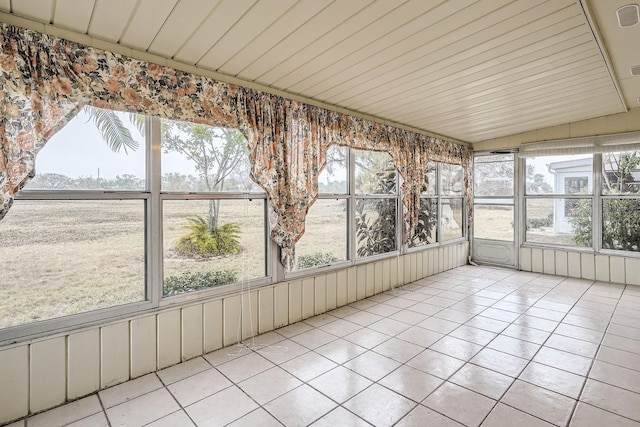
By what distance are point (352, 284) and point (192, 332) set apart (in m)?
1.97

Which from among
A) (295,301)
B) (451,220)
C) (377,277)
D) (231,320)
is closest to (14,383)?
(231,320)

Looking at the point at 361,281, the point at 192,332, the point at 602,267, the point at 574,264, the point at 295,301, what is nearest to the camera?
the point at 192,332

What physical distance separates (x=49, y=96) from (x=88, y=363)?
1.71 meters

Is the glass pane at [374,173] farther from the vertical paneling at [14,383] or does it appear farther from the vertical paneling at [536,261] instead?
the vertical paneling at [14,383]

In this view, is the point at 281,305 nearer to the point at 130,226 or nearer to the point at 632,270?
the point at 130,226

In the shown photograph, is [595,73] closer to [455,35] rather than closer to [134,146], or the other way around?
[455,35]

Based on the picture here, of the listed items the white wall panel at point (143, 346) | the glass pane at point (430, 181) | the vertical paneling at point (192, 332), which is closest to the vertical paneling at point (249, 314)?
the vertical paneling at point (192, 332)

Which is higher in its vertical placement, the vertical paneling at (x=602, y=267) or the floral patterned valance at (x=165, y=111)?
the floral patterned valance at (x=165, y=111)

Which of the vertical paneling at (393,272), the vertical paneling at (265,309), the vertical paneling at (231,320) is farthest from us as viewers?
the vertical paneling at (393,272)

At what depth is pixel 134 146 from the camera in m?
2.48

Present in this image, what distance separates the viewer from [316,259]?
373 centimetres

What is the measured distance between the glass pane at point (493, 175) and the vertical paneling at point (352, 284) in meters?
3.53

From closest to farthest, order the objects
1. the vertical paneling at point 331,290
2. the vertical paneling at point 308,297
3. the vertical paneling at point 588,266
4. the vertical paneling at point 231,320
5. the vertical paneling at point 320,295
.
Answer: the vertical paneling at point 231,320, the vertical paneling at point 308,297, the vertical paneling at point 320,295, the vertical paneling at point 331,290, the vertical paneling at point 588,266

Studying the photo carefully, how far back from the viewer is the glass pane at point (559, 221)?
16.9 feet
